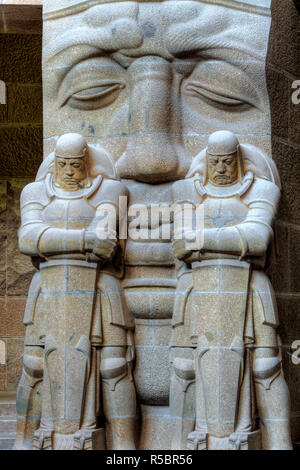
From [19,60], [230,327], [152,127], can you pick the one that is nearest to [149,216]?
[152,127]

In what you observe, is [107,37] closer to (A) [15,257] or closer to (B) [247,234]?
(B) [247,234]

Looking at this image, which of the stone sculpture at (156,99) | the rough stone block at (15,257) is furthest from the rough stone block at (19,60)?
the stone sculpture at (156,99)

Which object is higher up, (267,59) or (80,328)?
(267,59)

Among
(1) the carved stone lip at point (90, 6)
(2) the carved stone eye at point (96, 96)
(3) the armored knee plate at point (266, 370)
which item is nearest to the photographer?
(3) the armored knee plate at point (266, 370)

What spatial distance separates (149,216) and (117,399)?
4.05 feet

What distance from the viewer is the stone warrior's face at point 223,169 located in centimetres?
621

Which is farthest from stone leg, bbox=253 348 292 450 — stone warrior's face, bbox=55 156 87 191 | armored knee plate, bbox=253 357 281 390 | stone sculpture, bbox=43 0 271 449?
stone warrior's face, bbox=55 156 87 191

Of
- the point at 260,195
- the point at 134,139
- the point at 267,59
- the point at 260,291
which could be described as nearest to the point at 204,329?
the point at 260,291

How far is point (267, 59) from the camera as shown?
658 cm

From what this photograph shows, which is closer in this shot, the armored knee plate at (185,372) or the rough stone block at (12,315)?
the armored knee plate at (185,372)

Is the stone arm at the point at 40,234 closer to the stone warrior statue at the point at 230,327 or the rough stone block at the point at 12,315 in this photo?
the stone warrior statue at the point at 230,327

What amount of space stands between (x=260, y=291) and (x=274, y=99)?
4.74 ft

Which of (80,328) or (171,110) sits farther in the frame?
(171,110)
